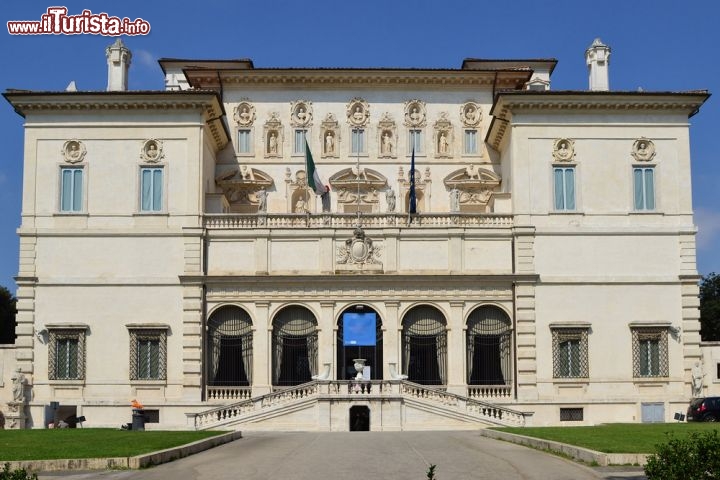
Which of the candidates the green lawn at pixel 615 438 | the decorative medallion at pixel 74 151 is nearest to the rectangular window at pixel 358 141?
the decorative medallion at pixel 74 151

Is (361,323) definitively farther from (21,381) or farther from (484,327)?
(21,381)

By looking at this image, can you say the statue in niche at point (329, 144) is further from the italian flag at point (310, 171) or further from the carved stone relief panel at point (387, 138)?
the italian flag at point (310, 171)

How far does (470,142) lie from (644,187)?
1074 centimetres

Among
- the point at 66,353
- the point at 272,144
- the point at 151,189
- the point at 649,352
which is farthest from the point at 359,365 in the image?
the point at 272,144

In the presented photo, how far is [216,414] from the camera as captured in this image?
147ft

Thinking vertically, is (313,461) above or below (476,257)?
below

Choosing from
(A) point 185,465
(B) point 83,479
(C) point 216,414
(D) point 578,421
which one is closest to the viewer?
(B) point 83,479

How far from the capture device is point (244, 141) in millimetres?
56906

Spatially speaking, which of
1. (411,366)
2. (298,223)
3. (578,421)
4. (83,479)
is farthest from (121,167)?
(83,479)

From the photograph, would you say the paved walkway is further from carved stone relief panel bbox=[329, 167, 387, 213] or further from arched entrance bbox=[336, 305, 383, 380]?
carved stone relief panel bbox=[329, 167, 387, 213]

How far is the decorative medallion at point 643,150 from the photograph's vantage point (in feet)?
165

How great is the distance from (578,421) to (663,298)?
7179 mm

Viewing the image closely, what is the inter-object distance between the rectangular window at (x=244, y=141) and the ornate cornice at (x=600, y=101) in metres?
14.3

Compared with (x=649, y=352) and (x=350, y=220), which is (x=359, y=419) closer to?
(x=350, y=220)
